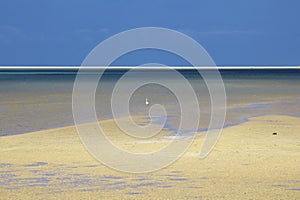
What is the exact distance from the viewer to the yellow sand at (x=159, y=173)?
8.82 metres

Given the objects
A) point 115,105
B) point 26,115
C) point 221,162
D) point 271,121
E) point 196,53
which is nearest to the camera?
point 221,162

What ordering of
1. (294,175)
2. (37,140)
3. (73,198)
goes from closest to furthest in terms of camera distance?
(73,198) → (294,175) → (37,140)

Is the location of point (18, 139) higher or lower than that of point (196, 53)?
lower

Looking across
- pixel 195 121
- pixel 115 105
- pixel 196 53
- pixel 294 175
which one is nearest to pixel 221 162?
pixel 294 175

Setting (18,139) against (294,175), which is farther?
(18,139)

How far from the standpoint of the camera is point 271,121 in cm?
1983

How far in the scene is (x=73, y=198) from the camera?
335 inches

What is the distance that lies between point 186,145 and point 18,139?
14.8 feet

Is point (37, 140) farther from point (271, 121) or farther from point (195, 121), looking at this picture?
point (271, 121)

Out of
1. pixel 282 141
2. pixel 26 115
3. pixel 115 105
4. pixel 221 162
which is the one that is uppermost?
pixel 221 162

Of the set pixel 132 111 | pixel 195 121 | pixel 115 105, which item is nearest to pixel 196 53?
pixel 195 121

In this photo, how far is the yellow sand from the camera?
8820mm

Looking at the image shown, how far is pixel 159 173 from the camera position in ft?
34.1

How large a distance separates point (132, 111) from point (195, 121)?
4.58 m
